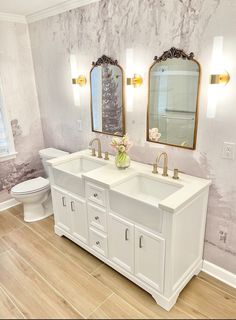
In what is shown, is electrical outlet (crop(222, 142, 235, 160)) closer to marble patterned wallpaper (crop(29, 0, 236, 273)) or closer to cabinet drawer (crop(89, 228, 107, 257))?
marble patterned wallpaper (crop(29, 0, 236, 273))

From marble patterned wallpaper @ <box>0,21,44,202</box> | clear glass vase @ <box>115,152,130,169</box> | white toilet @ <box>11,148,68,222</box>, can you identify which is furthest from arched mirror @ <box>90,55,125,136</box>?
marble patterned wallpaper @ <box>0,21,44,202</box>

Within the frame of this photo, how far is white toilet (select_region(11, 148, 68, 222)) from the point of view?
2.88m

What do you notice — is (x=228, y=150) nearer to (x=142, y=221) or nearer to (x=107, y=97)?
(x=142, y=221)

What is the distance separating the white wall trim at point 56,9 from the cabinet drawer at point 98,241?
2.28m

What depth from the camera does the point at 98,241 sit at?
2.28 m

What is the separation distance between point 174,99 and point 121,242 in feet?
4.30

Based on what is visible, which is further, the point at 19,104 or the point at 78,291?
the point at 19,104

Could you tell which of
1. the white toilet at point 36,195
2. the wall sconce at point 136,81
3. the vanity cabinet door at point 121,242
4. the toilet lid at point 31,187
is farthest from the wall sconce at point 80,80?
the vanity cabinet door at point 121,242

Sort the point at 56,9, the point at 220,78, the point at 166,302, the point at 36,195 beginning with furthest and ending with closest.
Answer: the point at 36,195, the point at 56,9, the point at 166,302, the point at 220,78

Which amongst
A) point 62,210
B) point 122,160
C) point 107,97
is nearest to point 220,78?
point 122,160

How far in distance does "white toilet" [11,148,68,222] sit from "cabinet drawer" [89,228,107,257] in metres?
1.00

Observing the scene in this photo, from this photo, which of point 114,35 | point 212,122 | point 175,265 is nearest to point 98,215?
point 175,265

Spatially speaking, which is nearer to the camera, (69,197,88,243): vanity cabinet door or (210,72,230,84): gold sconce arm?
(210,72,230,84): gold sconce arm

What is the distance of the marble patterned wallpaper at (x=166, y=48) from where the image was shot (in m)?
1.77
